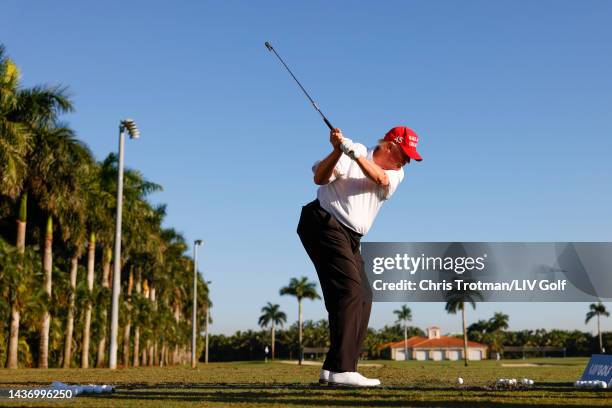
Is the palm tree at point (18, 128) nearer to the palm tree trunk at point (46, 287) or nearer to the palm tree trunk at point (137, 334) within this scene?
the palm tree trunk at point (46, 287)

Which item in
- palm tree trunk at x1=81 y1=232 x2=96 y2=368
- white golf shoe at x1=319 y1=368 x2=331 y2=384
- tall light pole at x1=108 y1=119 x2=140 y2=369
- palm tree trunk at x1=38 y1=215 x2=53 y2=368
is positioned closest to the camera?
white golf shoe at x1=319 y1=368 x2=331 y2=384

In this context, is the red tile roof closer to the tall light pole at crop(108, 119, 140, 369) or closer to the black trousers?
the tall light pole at crop(108, 119, 140, 369)

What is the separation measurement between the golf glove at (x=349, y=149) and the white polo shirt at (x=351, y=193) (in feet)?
1.37

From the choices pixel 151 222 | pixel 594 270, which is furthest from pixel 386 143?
pixel 151 222

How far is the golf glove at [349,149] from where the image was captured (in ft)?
20.4

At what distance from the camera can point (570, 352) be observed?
550ft

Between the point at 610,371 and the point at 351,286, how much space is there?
3.27 metres

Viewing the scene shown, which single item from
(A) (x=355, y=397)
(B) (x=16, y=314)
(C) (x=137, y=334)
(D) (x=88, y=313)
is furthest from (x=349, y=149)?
(C) (x=137, y=334)

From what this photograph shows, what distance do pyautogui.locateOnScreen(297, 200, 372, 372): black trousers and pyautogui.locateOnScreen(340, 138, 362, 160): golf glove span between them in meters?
0.73

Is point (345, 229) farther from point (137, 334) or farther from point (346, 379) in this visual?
point (137, 334)

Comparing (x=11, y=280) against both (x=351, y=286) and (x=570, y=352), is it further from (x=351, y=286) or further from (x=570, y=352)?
(x=570, y=352)

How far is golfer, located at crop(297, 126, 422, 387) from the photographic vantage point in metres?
6.73

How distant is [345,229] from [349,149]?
34.6 inches

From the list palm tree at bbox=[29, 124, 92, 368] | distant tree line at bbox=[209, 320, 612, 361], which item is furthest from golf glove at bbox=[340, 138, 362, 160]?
distant tree line at bbox=[209, 320, 612, 361]
